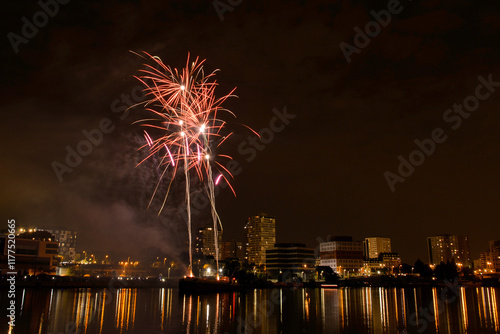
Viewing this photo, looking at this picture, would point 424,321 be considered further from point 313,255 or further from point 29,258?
point 313,255

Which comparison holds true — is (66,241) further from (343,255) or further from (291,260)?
(343,255)

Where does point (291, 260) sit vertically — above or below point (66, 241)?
below

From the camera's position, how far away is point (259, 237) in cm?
19075

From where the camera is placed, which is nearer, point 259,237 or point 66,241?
point 66,241

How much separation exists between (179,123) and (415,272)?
511 feet

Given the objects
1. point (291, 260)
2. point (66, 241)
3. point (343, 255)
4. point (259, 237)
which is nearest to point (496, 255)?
point (343, 255)

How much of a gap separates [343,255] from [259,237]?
4081cm

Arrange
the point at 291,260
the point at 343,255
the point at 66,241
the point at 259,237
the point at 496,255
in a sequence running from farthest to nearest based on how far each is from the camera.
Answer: the point at 259,237 → the point at 496,255 → the point at 66,241 → the point at 343,255 → the point at 291,260

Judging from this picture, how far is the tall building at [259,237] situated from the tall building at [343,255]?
89.4 feet

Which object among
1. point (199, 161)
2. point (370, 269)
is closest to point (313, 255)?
point (370, 269)

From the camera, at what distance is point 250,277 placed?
102562mm

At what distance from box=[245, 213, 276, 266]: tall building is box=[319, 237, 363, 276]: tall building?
89.4ft

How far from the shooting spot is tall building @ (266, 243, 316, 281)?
14675 cm

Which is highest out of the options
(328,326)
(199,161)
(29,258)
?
(199,161)
